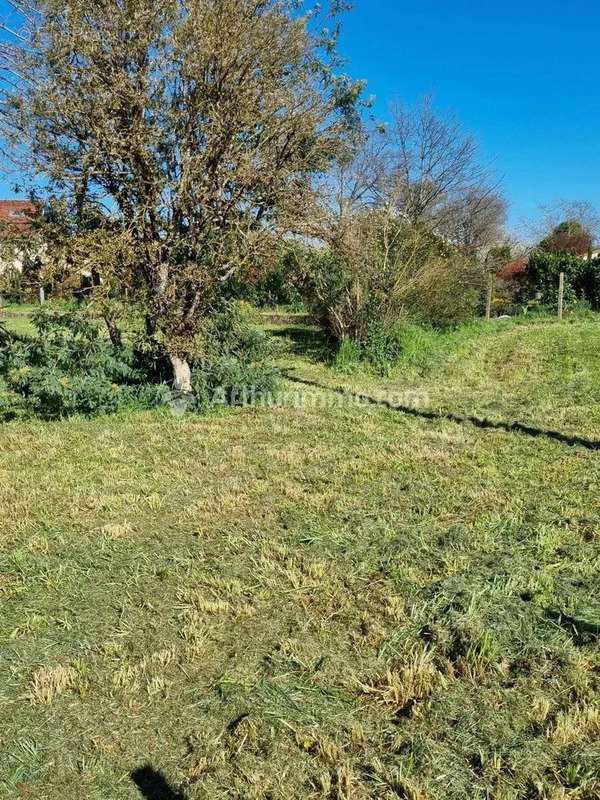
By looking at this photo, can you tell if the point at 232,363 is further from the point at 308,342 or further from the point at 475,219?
the point at 475,219

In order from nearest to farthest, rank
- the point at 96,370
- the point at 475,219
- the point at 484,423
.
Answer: the point at 484,423 < the point at 96,370 < the point at 475,219

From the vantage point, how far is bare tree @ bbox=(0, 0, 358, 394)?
6.38 metres

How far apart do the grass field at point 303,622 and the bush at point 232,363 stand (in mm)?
2170

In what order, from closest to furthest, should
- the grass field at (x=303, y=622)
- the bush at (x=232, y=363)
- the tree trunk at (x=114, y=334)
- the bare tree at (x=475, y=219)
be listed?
the grass field at (x=303, y=622)
the tree trunk at (x=114, y=334)
the bush at (x=232, y=363)
the bare tree at (x=475, y=219)

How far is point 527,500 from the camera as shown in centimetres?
427

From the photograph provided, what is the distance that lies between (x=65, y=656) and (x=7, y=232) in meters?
6.03

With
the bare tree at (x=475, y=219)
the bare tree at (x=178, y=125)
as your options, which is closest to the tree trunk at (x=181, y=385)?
the bare tree at (x=178, y=125)

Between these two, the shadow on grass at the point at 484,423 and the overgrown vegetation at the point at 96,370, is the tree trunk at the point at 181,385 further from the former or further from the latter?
the shadow on grass at the point at 484,423

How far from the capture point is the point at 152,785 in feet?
6.34

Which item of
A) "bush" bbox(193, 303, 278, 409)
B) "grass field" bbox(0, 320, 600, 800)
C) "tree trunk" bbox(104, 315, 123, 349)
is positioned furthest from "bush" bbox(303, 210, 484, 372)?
"grass field" bbox(0, 320, 600, 800)

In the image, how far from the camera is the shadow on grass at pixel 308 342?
12.3 metres

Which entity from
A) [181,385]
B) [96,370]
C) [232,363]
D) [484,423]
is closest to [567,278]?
[484,423]

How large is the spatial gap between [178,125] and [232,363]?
121 inches

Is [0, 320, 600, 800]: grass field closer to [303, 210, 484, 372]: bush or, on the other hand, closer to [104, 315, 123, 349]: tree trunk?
[104, 315, 123, 349]: tree trunk
